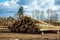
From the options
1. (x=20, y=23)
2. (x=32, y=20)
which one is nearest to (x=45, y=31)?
(x=32, y=20)

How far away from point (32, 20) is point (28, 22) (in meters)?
0.36

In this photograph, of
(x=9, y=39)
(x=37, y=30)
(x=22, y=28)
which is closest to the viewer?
(x=9, y=39)

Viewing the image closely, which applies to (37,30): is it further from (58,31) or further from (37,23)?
(58,31)

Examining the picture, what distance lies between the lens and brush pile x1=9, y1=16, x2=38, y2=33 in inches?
421

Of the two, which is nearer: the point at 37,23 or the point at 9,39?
the point at 9,39

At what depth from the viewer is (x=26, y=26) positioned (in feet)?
35.7

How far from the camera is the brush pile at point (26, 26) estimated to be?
421 inches

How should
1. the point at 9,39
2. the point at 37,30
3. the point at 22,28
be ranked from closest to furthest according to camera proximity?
1. the point at 9,39
2. the point at 37,30
3. the point at 22,28

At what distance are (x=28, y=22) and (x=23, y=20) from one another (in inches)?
15.7

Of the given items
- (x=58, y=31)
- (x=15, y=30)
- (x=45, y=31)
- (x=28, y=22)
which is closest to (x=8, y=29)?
(x=15, y=30)

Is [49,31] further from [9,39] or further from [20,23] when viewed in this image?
[9,39]

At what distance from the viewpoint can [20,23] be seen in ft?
36.7

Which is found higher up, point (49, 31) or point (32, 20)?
point (32, 20)

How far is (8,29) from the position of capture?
11.3 meters
